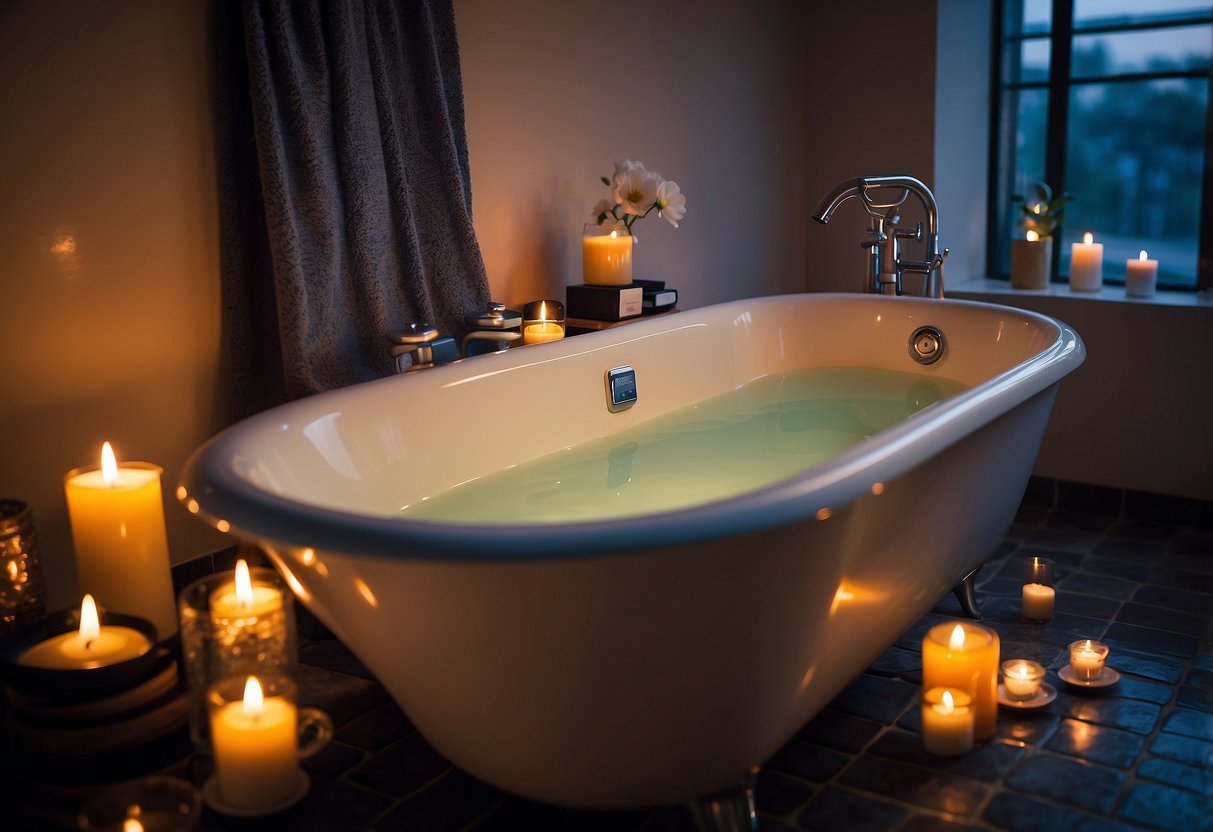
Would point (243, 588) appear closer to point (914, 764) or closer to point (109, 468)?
point (109, 468)

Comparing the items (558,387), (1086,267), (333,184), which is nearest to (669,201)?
(558,387)

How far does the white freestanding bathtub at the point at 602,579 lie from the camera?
1.12 metres

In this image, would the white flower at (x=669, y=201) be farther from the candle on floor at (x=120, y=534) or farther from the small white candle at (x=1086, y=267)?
the candle on floor at (x=120, y=534)

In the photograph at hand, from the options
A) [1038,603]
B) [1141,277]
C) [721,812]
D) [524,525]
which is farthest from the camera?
[1141,277]

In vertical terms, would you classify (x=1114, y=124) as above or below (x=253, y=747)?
above

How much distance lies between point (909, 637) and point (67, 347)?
5.03 ft

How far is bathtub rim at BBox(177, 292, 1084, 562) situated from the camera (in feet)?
3.47

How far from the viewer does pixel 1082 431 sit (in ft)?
9.62

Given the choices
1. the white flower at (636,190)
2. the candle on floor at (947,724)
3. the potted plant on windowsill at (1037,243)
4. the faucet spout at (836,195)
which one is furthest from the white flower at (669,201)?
the candle on floor at (947,724)

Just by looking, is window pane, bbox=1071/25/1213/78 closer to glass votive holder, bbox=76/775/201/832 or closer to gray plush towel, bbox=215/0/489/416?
gray plush towel, bbox=215/0/489/416

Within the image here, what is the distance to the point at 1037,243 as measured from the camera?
307 centimetres

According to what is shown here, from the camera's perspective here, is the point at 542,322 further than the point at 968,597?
Yes

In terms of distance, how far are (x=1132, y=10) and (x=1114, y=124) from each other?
30 cm

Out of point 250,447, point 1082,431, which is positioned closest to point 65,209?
point 250,447
